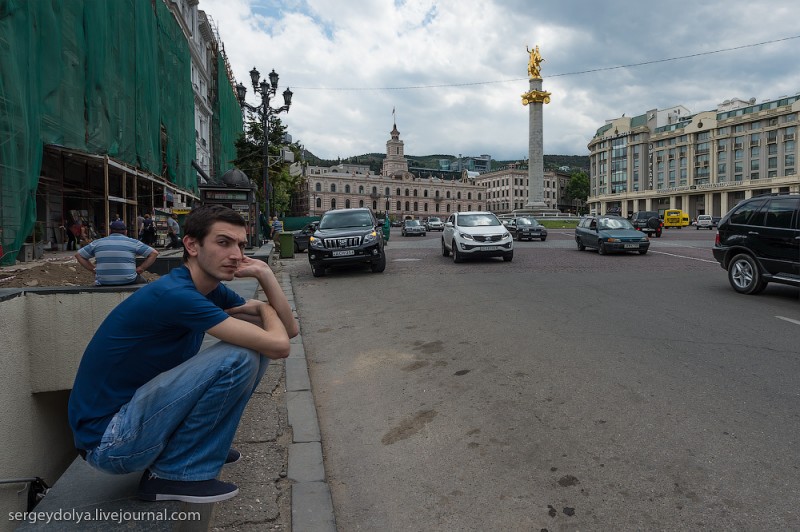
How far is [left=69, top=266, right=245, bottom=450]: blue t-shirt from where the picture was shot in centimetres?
209

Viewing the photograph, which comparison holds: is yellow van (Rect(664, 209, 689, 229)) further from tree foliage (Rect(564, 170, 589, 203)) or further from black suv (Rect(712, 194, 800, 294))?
tree foliage (Rect(564, 170, 589, 203))

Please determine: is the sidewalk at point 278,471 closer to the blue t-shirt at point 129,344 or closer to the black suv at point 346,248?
the blue t-shirt at point 129,344

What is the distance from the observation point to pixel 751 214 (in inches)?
366

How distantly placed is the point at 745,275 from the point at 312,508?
9.34 metres

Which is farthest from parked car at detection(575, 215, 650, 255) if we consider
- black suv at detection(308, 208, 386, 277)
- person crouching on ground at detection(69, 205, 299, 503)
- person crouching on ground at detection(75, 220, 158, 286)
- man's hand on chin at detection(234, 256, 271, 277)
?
person crouching on ground at detection(69, 205, 299, 503)

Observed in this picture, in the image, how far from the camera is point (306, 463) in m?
3.22

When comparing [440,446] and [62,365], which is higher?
[62,365]

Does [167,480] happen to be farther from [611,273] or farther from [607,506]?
[611,273]

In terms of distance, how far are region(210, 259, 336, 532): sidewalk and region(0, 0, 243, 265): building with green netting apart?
392 inches

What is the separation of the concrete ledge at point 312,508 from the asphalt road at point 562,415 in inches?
3.4

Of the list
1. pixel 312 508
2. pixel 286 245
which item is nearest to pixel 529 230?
pixel 286 245

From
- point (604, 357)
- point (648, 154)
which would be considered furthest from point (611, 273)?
point (648, 154)

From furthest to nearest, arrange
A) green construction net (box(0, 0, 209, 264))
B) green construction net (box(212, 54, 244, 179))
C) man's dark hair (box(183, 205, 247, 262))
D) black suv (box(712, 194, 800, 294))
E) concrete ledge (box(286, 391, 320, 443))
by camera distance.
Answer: green construction net (box(212, 54, 244, 179)) → green construction net (box(0, 0, 209, 264)) → black suv (box(712, 194, 800, 294)) → concrete ledge (box(286, 391, 320, 443)) → man's dark hair (box(183, 205, 247, 262))

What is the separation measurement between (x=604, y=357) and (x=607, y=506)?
8.89ft
